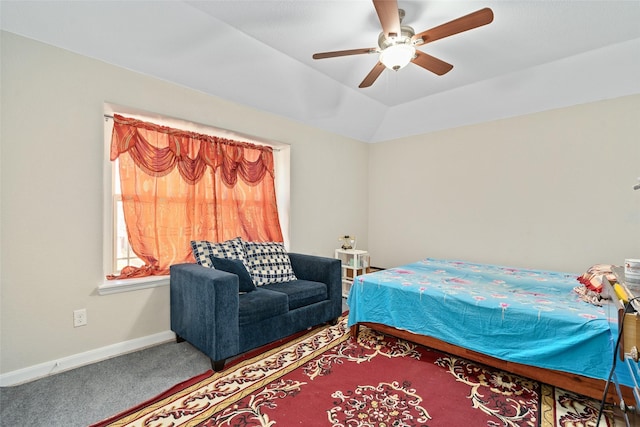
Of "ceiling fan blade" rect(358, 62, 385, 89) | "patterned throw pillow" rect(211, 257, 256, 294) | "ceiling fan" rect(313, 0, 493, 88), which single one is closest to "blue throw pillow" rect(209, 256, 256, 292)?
"patterned throw pillow" rect(211, 257, 256, 294)

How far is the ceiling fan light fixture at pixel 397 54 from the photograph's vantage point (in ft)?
6.64

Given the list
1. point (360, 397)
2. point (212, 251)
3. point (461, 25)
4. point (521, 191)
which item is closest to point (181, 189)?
point (212, 251)

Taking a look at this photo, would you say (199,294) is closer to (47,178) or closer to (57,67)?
(47,178)

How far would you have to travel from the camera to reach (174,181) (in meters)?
2.93

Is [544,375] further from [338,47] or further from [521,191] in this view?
[338,47]

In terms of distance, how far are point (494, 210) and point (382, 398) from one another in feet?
9.55

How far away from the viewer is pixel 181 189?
2.96 m

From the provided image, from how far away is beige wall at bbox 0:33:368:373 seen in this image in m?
2.04

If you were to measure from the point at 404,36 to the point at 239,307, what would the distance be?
2.27 m

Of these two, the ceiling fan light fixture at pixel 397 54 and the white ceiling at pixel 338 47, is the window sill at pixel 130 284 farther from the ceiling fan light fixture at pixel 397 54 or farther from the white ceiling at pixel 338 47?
the ceiling fan light fixture at pixel 397 54

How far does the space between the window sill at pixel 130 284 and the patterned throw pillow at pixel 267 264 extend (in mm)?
776

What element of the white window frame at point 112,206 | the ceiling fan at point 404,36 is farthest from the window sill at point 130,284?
the ceiling fan at point 404,36

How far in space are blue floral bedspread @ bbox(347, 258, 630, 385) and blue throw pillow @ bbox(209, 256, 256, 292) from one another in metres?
0.95

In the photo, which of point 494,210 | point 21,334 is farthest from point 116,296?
point 494,210
